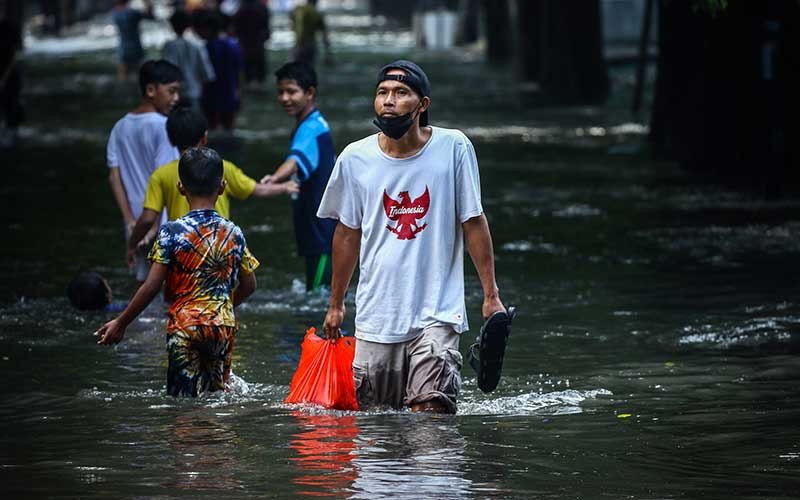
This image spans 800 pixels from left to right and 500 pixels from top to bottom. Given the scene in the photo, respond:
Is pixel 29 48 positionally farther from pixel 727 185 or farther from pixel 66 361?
pixel 66 361

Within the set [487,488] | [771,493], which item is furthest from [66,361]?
[771,493]

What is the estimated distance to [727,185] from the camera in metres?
19.7

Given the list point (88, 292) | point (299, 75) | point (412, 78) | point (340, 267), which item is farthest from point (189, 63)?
point (412, 78)

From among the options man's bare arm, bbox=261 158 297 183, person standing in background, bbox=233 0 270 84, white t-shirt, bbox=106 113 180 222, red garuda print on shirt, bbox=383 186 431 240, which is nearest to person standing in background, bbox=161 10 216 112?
white t-shirt, bbox=106 113 180 222

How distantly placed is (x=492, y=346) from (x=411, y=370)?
369 millimetres

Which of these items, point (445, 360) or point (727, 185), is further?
point (727, 185)

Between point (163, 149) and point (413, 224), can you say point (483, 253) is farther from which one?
point (163, 149)

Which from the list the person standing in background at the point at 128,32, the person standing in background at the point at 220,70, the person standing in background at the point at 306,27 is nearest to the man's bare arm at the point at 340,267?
the person standing in background at the point at 220,70

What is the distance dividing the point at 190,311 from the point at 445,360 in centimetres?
138

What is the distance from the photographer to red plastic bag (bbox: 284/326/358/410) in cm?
780

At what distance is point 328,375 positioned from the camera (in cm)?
786

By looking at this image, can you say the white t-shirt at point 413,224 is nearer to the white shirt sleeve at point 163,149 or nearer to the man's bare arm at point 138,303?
the man's bare arm at point 138,303

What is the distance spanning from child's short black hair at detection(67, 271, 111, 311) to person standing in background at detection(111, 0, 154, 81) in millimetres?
18666

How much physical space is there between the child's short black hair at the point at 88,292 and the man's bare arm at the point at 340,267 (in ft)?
15.3
